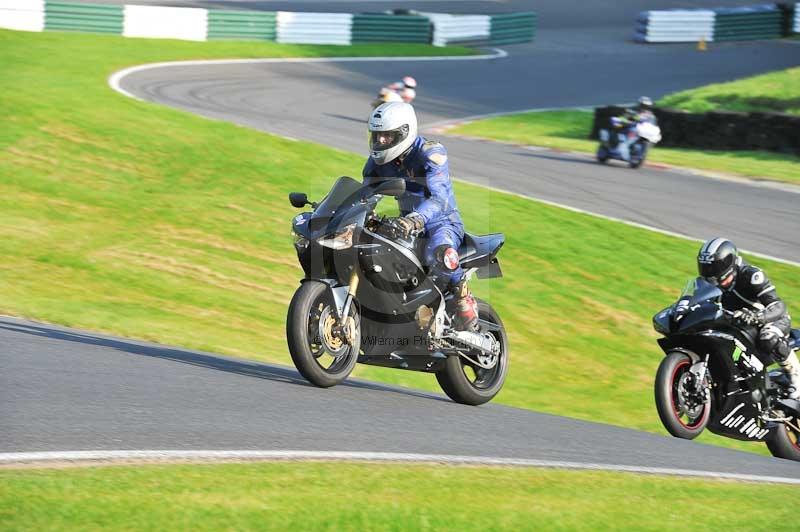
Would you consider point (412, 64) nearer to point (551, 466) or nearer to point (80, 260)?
point (80, 260)

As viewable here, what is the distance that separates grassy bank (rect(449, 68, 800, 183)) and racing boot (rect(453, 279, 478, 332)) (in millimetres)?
16195

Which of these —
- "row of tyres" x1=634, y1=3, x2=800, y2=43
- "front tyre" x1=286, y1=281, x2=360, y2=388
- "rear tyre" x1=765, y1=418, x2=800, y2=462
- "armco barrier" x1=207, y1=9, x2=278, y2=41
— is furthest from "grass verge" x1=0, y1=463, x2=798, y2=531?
"row of tyres" x1=634, y1=3, x2=800, y2=43

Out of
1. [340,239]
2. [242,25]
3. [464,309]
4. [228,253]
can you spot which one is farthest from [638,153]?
[242,25]

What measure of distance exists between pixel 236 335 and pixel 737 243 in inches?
361

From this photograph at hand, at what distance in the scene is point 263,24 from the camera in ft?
125

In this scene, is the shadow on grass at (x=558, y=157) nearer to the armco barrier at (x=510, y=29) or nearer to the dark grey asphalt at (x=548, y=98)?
the dark grey asphalt at (x=548, y=98)

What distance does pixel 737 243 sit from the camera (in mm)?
17609

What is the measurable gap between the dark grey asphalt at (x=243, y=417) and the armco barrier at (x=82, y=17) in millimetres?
26566

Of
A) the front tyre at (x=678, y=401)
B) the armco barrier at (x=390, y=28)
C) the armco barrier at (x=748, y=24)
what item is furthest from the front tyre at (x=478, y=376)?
the armco barrier at (x=748, y=24)

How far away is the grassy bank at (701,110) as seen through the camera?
24469mm

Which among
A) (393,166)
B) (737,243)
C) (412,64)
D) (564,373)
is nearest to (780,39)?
(412,64)

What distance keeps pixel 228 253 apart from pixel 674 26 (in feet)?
115

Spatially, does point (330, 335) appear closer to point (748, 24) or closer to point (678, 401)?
point (678, 401)

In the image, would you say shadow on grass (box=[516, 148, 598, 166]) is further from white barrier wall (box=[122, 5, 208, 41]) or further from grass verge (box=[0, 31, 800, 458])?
white barrier wall (box=[122, 5, 208, 41])
